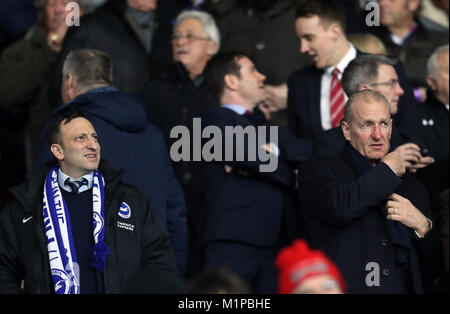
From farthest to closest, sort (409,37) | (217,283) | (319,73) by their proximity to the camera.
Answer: (409,37) < (319,73) < (217,283)

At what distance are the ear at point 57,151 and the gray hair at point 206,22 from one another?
8.88 feet

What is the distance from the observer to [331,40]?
8.17 m

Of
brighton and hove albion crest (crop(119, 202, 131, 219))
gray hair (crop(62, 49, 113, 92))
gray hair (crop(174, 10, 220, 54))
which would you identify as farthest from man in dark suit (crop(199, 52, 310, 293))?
gray hair (crop(174, 10, 220, 54))

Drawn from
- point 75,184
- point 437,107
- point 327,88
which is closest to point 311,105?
point 327,88

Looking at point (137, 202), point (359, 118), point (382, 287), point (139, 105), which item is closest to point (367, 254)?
point (382, 287)

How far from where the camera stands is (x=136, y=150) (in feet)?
23.8

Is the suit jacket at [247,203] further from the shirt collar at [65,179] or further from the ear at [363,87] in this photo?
the shirt collar at [65,179]

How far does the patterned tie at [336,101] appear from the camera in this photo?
7949mm

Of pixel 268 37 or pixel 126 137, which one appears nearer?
pixel 126 137

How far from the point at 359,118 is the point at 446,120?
2158 mm

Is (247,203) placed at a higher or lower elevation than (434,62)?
lower

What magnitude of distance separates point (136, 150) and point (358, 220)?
1.61 metres

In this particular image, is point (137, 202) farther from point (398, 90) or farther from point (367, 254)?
point (398, 90)

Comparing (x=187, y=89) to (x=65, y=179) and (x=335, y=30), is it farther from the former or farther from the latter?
(x=65, y=179)
